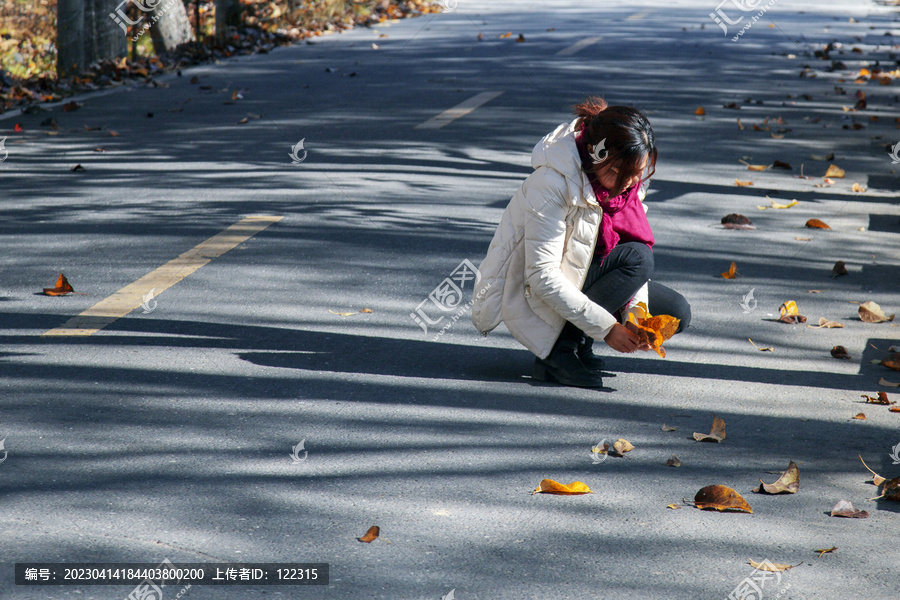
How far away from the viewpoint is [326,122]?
384 inches

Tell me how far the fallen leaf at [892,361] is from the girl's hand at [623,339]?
4.38 feet

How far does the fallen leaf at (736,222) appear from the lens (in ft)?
22.3

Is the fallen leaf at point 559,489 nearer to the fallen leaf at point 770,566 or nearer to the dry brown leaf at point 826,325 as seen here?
the fallen leaf at point 770,566

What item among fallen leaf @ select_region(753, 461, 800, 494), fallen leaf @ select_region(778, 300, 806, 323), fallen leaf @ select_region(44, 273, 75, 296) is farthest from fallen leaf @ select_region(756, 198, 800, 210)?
fallen leaf @ select_region(44, 273, 75, 296)

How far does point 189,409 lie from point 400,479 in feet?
3.23

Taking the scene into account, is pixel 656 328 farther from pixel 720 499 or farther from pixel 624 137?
pixel 720 499

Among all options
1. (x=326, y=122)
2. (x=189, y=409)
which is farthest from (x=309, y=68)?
(x=189, y=409)

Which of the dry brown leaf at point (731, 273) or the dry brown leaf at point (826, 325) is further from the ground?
the dry brown leaf at point (731, 273)

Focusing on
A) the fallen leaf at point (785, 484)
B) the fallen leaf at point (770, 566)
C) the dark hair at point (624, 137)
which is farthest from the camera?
the dark hair at point (624, 137)

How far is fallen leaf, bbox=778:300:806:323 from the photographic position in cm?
511

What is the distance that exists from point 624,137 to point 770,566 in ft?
5.34

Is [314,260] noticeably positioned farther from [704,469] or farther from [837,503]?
[837,503]

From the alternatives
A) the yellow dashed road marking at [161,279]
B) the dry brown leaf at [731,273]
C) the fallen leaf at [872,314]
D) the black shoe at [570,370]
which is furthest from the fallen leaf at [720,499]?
the yellow dashed road marking at [161,279]

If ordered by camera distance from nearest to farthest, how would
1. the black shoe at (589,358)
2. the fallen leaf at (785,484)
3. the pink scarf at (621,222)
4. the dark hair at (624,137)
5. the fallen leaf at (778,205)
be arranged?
the fallen leaf at (785,484), the dark hair at (624,137), the pink scarf at (621,222), the black shoe at (589,358), the fallen leaf at (778,205)
